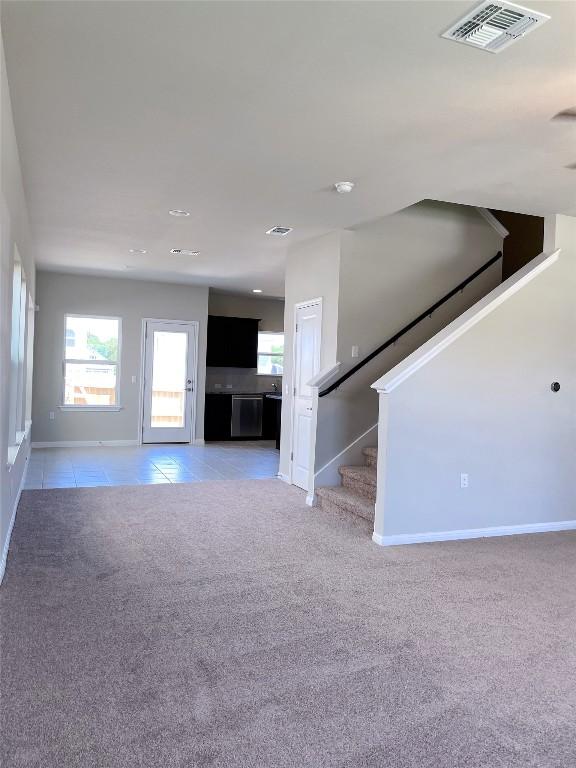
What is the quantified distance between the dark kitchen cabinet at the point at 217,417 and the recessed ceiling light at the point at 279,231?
520 cm

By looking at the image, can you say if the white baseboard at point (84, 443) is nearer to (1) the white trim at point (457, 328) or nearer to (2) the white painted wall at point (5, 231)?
(2) the white painted wall at point (5, 231)

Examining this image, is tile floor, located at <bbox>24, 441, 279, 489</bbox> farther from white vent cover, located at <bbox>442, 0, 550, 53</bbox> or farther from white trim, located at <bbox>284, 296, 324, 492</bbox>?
white vent cover, located at <bbox>442, 0, 550, 53</bbox>

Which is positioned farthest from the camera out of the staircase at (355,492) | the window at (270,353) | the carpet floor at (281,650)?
the window at (270,353)

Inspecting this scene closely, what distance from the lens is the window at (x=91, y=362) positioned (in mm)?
9539

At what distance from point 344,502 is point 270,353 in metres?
6.93

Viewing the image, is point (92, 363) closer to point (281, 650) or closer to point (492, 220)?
point (492, 220)

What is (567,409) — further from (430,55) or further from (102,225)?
(102,225)

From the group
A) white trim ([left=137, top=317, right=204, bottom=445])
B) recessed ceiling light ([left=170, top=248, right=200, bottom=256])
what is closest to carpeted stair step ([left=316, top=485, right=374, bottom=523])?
recessed ceiling light ([left=170, top=248, right=200, bottom=256])

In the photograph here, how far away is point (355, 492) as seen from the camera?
5656 millimetres

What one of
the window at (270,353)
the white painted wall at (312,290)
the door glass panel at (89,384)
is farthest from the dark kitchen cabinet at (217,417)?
the white painted wall at (312,290)

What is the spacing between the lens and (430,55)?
268 centimetres

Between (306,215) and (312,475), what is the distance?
7.91 ft

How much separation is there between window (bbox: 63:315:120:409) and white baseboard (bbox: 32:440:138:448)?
552mm

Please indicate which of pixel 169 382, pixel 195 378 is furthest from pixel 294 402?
pixel 169 382
